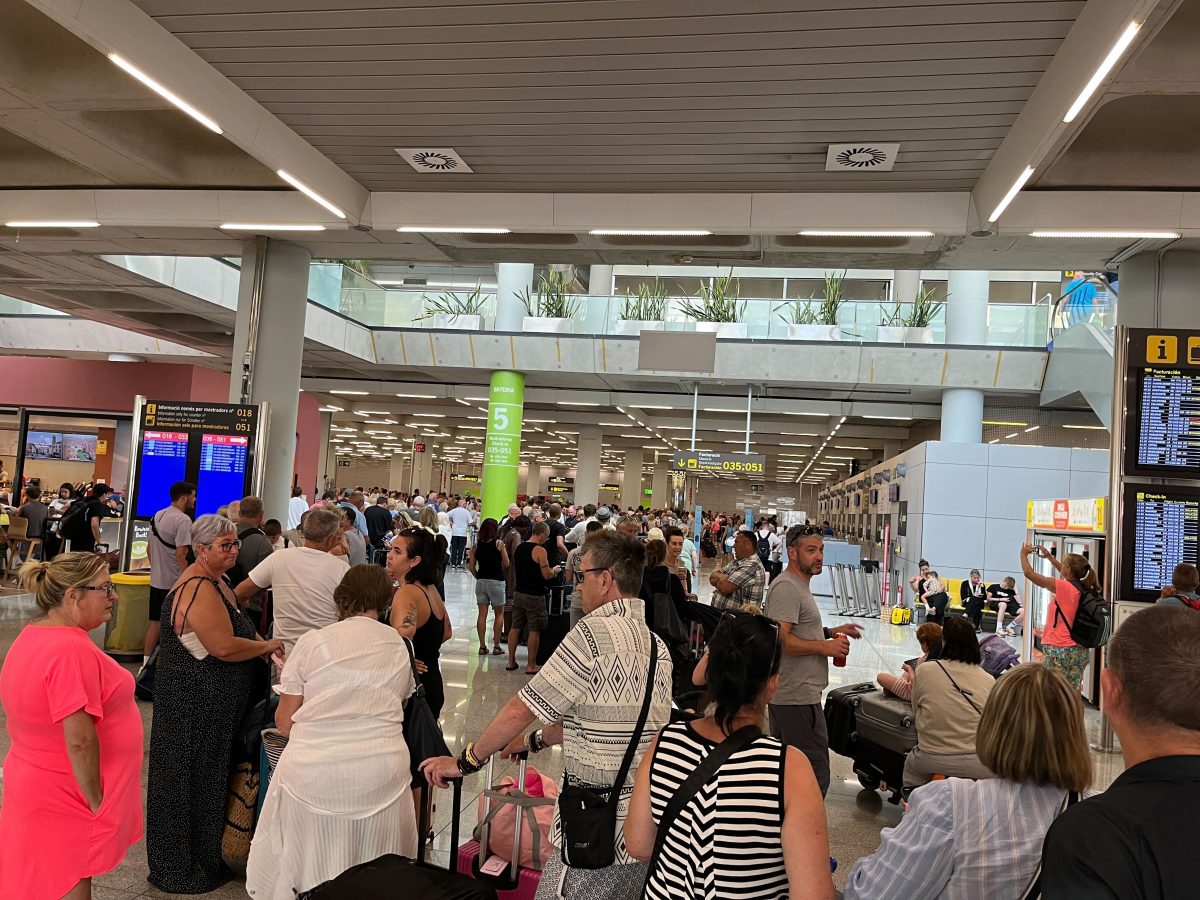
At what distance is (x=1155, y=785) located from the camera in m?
1.31

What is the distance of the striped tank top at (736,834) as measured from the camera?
1.83 m

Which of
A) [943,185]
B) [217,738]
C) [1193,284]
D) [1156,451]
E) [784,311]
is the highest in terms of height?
[784,311]

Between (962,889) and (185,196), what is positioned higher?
(185,196)

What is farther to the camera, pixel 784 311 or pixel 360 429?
pixel 360 429

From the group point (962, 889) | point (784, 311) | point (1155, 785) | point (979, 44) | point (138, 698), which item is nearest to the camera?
point (1155, 785)

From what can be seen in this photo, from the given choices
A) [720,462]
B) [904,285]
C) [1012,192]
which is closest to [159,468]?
[1012,192]

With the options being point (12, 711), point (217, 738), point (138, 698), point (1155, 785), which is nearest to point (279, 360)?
point (138, 698)

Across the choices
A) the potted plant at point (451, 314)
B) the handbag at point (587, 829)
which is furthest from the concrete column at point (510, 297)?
the handbag at point (587, 829)

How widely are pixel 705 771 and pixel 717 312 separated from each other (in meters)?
15.9

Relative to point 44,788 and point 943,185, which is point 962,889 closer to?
point 44,788

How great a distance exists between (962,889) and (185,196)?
7792 mm

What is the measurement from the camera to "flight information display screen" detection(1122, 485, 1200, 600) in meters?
6.64

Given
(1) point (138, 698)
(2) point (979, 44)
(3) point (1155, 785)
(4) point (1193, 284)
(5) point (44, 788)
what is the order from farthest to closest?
(4) point (1193, 284), (1) point (138, 698), (2) point (979, 44), (5) point (44, 788), (3) point (1155, 785)

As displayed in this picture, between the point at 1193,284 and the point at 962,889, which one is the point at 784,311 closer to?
the point at 1193,284
